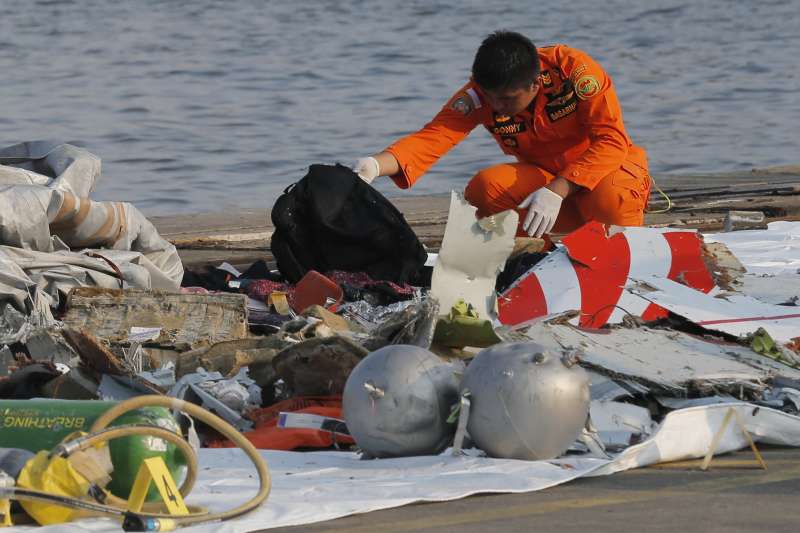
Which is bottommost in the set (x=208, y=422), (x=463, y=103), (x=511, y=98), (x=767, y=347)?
(x=767, y=347)

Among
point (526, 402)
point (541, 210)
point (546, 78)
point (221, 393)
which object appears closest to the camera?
point (526, 402)

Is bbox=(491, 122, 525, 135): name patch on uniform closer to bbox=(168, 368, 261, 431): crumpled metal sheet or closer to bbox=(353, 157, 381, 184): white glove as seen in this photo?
bbox=(353, 157, 381, 184): white glove

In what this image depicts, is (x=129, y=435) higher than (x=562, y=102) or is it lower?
higher

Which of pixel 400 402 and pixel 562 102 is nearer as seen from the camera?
pixel 400 402

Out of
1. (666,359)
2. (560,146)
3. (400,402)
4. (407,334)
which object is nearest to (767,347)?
(666,359)

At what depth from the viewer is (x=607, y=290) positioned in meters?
4.70

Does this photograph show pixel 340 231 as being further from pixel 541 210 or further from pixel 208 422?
pixel 208 422

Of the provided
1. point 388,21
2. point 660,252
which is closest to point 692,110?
point 388,21

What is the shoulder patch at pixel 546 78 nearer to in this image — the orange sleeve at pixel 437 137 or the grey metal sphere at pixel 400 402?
the orange sleeve at pixel 437 137

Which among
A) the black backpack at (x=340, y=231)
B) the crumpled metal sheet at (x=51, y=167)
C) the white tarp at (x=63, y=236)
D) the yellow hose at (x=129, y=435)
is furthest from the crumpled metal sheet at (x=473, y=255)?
the yellow hose at (x=129, y=435)

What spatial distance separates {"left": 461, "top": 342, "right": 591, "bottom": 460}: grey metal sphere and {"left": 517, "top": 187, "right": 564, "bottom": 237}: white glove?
1988 mm

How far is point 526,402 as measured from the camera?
305 cm

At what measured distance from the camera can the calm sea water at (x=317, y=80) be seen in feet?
36.6

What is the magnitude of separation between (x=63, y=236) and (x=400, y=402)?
7.42 ft
